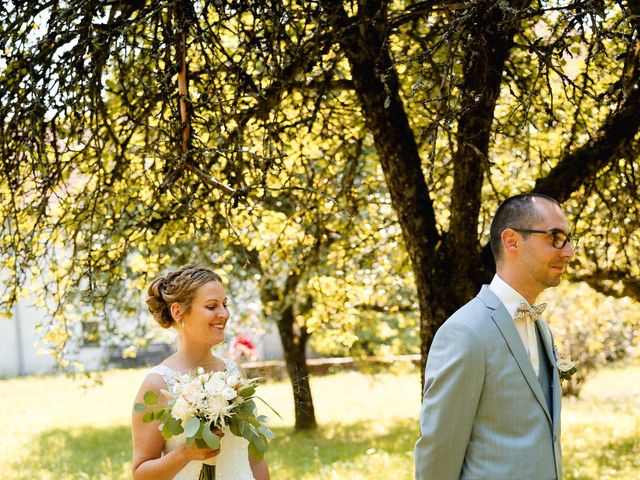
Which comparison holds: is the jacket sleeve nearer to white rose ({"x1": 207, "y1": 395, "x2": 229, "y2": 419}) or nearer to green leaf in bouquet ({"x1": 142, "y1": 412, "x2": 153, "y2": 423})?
white rose ({"x1": 207, "y1": 395, "x2": 229, "y2": 419})

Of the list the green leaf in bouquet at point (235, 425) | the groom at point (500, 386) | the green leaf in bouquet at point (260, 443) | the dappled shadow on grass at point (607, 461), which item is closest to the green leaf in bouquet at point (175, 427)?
the green leaf in bouquet at point (235, 425)

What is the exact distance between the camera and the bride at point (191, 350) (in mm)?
3830

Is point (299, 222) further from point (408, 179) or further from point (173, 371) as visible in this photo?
point (173, 371)

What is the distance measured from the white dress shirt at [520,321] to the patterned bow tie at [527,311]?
12mm

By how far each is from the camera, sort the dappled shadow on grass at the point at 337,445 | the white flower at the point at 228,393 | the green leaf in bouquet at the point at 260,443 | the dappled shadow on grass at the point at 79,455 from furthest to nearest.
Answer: the dappled shadow on grass at the point at 79,455 → the dappled shadow on grass at the point at 337,445 → the green leaf in bouquet at the point at 260,443 → the white flower at the point at 228,393

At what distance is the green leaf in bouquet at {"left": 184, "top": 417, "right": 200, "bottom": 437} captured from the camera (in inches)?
137

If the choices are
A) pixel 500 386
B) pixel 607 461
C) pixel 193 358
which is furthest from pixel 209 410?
pixel 607 461

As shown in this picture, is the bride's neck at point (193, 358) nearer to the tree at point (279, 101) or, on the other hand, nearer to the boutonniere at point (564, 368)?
the tree at point (279, 101)

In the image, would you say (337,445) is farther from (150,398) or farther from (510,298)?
(510,298)

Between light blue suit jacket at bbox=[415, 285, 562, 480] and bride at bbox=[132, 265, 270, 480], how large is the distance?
1252 millimetres

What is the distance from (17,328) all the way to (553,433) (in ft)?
109

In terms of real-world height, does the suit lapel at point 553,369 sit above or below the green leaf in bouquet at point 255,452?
above

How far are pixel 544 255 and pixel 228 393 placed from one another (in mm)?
1410

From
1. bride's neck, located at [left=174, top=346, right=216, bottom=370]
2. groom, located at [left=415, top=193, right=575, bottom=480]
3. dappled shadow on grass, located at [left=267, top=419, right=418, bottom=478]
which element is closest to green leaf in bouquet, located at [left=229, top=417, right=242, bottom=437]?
bride's neck, located at [left=174, top=346, right=216, bottom=370]
